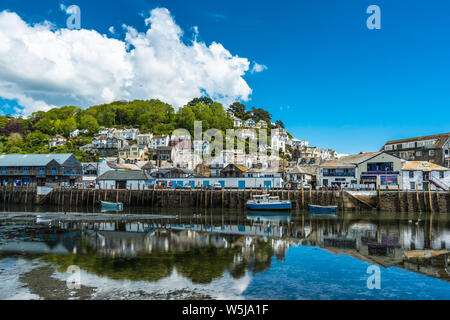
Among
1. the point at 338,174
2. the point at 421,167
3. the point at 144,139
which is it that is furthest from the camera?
the point at 144,139

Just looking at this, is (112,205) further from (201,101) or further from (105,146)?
(201,101)

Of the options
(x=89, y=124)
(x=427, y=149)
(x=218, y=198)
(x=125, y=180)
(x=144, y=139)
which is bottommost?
(x=218, y=198)

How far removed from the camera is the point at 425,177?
56562 mm

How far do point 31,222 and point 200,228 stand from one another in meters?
19.6

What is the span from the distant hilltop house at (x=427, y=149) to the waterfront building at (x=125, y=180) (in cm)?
6275

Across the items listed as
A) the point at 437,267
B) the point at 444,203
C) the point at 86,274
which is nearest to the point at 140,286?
the point at 86,274

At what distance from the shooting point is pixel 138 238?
26.9 meters

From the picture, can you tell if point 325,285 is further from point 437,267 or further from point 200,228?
point 200,228

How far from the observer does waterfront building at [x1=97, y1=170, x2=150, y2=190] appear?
2633 inches

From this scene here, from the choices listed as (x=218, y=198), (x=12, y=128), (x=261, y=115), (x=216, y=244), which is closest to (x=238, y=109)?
(x=261, y=115)

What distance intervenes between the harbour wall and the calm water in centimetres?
1722

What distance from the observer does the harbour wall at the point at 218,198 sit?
4978cm

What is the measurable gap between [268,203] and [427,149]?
48284mm
